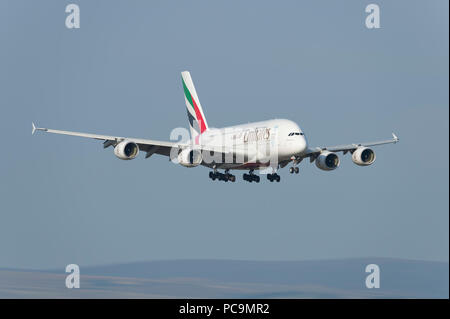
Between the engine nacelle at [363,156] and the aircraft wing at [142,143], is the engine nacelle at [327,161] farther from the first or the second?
the aircraft wing at [142,143]

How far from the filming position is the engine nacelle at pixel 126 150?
97.6 m

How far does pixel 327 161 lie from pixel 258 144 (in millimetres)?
7074

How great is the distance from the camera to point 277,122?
320 feet

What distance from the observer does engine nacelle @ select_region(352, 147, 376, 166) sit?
4038 inches

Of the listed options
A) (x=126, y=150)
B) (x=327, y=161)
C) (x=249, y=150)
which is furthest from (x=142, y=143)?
(x=327, y=161)

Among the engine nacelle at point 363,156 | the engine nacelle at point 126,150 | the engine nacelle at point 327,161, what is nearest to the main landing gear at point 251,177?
the engine nacelle at point 327,161

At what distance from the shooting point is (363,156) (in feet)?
337

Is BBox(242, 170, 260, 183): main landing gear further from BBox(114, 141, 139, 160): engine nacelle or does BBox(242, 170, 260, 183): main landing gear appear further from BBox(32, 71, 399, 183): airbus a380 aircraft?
BBox(114, 141, 139, 160): engine nacelle

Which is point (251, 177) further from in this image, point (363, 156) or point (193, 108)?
point (193, 108)
